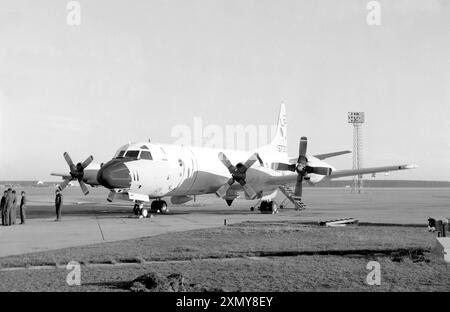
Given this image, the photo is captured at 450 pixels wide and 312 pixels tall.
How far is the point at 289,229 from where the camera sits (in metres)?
20.6

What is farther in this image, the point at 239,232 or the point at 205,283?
the point at 239,232

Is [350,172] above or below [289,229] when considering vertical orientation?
above

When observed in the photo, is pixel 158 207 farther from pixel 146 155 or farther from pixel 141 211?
pixel 146 155

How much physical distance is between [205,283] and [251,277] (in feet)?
3.90

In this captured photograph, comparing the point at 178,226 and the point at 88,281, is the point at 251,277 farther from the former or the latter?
the point at 178,226

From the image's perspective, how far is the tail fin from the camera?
43281 mm

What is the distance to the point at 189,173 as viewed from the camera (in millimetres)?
30891

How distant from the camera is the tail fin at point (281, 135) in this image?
43.3 metres

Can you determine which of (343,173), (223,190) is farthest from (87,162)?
(343,173)

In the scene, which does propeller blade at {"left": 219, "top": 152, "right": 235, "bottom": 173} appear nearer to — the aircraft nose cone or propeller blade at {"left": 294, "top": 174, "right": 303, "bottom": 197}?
propeller blade at {"left": 294, "top": 174, "right": 303, "bottom": 197}

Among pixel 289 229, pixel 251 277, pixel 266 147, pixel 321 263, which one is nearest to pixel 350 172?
pixel 266 147

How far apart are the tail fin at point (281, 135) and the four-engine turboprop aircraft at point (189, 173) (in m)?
2.87
